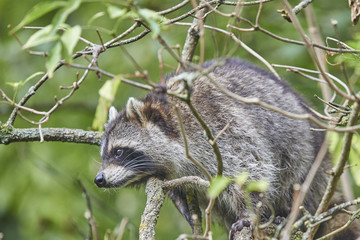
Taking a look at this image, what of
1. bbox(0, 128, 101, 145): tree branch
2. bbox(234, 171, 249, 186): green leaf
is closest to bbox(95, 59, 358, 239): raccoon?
bbox(0, 128, 101, 145): tree branch

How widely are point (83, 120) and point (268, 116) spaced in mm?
3925

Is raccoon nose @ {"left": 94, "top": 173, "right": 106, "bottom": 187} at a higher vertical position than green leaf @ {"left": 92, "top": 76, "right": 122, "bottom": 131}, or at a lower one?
lower

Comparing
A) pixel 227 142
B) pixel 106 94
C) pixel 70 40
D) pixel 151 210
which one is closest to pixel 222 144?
pixel 227 142

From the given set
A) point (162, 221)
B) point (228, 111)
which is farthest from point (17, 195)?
point (228, 111)

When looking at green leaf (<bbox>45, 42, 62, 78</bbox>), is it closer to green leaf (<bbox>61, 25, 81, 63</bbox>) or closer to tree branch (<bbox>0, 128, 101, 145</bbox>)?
green leaf (<bbox>61, 25, 81, 63</bbox>)

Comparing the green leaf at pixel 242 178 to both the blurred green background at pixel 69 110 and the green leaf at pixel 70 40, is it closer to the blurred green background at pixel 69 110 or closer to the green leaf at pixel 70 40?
the green leaf at pixel 70 40

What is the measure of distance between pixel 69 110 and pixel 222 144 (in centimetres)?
403

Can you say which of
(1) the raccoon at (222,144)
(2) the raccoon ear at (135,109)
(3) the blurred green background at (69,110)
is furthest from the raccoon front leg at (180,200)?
(3) the blurred green background at (69,110)

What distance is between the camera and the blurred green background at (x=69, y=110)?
8.71 meters

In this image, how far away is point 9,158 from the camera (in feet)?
31.3

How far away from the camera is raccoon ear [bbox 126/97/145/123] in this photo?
6.39m

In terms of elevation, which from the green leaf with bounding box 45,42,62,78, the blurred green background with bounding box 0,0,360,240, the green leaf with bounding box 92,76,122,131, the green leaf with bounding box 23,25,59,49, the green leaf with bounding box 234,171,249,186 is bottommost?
the blurred green background with bounding box 0,0,360,240

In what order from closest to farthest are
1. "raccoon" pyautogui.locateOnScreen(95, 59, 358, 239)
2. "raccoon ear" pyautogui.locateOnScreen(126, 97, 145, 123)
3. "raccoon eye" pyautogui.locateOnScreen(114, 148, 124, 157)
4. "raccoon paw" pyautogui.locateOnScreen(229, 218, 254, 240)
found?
"raccoon paw" pyautogui.locateOnScreen(229, 218, 254, 240) → "raccoon" pyautogui.locateOnScreen(95, 59, 358, 239) → "raccoon eye" pyautogui.locateOnScreen(114, 148, 124, 157) → "raccoon ear" pyautogui.locateOnScreen(126, 97, 145, 123)

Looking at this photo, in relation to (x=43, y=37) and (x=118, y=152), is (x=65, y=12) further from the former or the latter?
(x=118, y=152)
